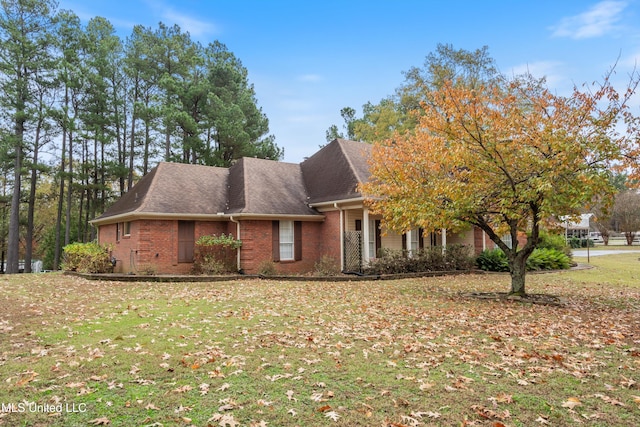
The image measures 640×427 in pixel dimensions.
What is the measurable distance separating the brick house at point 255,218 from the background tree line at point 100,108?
10.2m

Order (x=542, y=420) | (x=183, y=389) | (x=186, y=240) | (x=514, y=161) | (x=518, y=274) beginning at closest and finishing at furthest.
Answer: (x=542, y=420) < (x=183, y=389) < (x=514, y=161) < (x=518, y=274) < (x=186, y=240)

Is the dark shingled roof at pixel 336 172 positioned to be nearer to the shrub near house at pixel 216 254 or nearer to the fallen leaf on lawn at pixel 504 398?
the shrub near house at pixel 216 254

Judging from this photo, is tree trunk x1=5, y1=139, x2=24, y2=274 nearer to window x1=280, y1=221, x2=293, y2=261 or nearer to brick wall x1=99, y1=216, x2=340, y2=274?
brick wall x1=99, y1=216, x2=340, y2=274

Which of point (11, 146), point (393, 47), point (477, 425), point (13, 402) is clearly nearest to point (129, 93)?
point (11, 146)

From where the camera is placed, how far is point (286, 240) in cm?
1867

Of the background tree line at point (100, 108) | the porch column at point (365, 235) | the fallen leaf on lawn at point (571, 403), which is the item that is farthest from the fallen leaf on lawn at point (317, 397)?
the background tree line at point (100, 108)

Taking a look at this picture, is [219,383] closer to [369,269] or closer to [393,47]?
[369,269]

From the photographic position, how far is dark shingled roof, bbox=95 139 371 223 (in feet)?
59.7

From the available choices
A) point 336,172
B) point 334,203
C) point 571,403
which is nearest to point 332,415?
point 571,403

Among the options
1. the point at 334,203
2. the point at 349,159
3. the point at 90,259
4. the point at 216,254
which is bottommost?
the point at 90,259

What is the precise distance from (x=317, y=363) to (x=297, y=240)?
1365 centimetres

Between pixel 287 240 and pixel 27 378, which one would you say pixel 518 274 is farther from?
pixel 27 378

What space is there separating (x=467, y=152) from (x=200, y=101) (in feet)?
85.8

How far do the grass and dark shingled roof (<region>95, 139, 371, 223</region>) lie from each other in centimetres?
821
